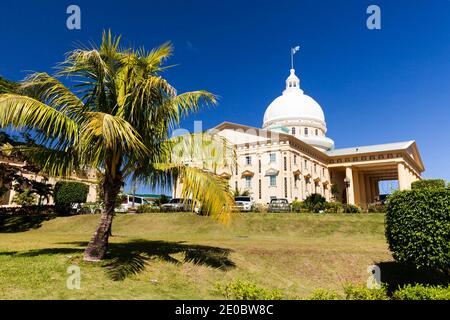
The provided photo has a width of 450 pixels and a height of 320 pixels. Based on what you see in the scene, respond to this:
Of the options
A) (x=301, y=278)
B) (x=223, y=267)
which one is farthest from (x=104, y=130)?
(x=301, y=278)

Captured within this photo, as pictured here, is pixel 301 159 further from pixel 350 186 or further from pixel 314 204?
pixel 314 204

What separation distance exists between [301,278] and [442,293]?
5256 millimetres

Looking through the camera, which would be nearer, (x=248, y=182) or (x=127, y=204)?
(x=127, y=204)

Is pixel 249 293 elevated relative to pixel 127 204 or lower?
lower

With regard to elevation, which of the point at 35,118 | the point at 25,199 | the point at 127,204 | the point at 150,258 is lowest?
the point at 150,258

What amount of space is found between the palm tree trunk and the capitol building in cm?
3426

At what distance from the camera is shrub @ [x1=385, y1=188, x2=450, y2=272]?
Result: 35.8ft

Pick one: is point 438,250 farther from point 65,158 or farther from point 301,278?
point 65,158

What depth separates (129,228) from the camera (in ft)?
99.3

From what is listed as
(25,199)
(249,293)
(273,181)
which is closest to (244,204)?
(273,181)

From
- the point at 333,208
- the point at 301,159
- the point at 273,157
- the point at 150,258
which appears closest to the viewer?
the point at 150,258

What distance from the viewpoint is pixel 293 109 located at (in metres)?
72.8

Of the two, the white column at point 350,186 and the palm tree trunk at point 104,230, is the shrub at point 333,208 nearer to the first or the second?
the palm tree trunk at point 104,230

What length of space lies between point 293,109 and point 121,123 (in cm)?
6637
